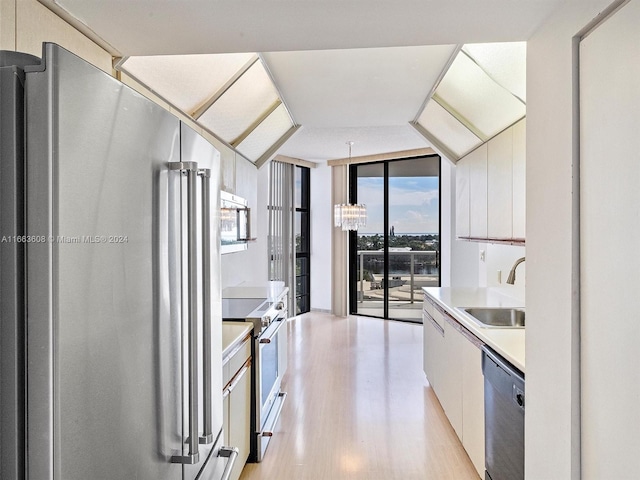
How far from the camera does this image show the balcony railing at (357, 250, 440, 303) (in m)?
6.36

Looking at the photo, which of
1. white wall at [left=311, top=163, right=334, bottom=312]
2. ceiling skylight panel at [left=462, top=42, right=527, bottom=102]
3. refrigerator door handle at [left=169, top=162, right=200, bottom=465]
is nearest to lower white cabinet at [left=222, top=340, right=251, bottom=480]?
refrigerator door handle at [left=169, top=162, right=200, bottom=465]

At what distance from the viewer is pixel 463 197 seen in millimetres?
3963

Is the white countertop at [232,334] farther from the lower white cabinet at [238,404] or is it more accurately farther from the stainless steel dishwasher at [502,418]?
the stainless steel dishwasher at [502,418]

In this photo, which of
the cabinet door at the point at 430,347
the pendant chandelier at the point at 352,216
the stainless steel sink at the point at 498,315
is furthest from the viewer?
the pendant chandelier at the point at 352,216

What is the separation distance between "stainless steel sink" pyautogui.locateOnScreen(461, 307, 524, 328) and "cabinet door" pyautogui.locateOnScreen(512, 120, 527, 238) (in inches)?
23.4

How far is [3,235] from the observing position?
0.71 metres

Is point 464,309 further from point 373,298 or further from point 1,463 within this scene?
point 373,298

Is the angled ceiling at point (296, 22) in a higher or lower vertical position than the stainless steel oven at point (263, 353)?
higher

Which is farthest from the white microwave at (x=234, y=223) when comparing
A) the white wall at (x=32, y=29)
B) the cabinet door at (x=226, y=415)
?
the white wall at (x=32, y=29)

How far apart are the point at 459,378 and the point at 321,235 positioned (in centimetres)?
475

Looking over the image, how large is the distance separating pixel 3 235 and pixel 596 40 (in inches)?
55.0

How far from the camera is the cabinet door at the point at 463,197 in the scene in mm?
3836

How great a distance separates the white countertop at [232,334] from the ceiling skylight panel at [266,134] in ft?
5.48

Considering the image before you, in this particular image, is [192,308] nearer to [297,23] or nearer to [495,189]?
[297,23]
